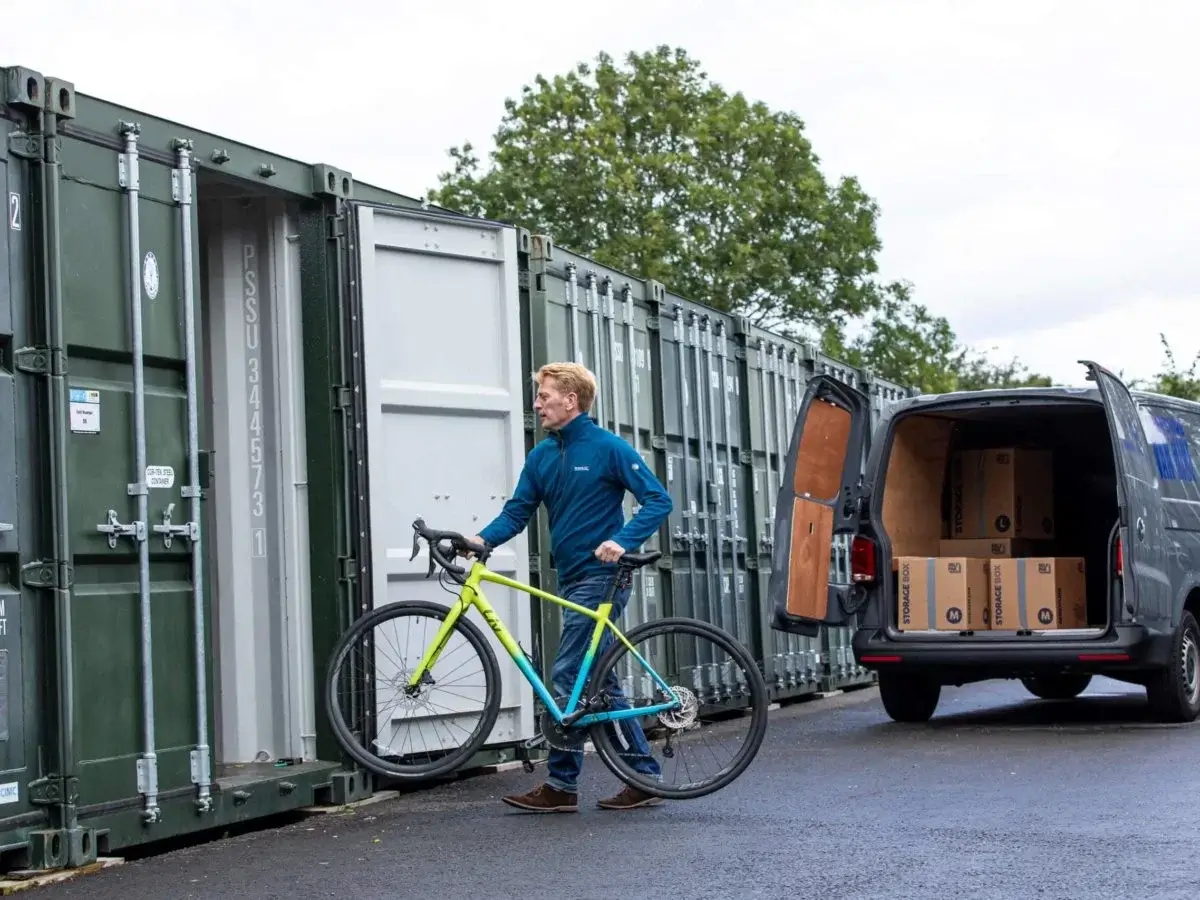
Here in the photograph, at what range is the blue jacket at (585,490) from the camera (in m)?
8.14

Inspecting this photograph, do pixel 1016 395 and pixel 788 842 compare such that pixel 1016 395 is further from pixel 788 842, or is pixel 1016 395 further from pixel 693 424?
pixel 788 842

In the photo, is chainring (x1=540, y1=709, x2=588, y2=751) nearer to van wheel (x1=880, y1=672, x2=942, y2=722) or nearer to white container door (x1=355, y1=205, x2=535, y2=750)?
white container door (x1=355, y1=205, x2=535, y2=750)

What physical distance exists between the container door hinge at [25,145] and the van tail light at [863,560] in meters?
6.34

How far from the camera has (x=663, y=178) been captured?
4412cm

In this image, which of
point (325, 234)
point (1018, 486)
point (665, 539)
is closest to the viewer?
point (325, 234)

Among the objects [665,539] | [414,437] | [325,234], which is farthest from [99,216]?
[665,539]

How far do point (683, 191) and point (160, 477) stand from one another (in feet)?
122

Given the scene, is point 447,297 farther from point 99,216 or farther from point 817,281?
point 817,281

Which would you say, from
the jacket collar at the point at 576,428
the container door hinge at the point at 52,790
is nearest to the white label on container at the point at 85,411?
the container door hinge at the point at 52,790

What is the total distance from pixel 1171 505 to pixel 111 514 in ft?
23.9

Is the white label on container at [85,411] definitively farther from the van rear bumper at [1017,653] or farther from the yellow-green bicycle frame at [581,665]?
the van rear bumper at [1017,653]

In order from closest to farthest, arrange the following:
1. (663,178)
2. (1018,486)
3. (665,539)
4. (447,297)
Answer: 1. (447,297)
2. (665,539)
3. (1018,486)
4. (663,178)

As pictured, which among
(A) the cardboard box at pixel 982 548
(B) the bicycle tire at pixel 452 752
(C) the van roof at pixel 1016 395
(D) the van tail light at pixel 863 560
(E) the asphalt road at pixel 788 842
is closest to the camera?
(E) the asphalt road at pixel 788 842

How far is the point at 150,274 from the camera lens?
7.63 metres
